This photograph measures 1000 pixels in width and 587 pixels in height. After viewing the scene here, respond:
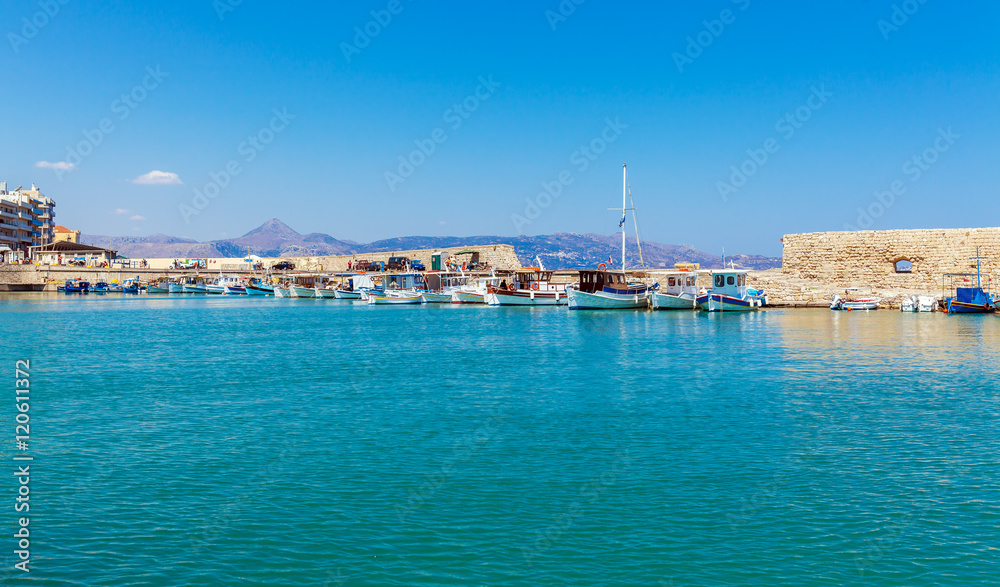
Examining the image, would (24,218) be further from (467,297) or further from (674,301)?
(674,301)

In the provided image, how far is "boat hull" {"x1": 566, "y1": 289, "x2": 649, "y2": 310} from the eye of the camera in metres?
43.1

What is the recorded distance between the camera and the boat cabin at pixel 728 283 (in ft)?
136

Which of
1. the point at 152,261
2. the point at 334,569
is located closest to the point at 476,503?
the point at 334,569

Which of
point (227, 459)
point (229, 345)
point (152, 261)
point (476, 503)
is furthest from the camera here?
point (152, 261)

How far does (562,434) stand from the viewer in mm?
10805

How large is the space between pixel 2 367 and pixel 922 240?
46.9 meters

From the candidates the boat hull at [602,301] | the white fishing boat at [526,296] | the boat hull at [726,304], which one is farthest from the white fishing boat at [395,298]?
the boat hull at [726,304]

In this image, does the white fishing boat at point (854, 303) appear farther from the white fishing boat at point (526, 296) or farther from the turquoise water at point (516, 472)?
the turquoise water at point (516, 472)

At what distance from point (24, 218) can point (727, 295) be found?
89172 mm

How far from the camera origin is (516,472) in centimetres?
880

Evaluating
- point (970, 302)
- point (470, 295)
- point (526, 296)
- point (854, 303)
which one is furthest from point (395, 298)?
point (970, 302)

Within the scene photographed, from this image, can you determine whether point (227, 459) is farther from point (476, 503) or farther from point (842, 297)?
point (842, 297)

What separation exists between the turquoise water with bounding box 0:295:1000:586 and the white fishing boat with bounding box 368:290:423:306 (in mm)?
38424

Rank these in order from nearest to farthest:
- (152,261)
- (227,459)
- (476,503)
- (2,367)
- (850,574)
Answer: (850,574) < (476,503) < (227,459) < (2,367) < (152,261)
